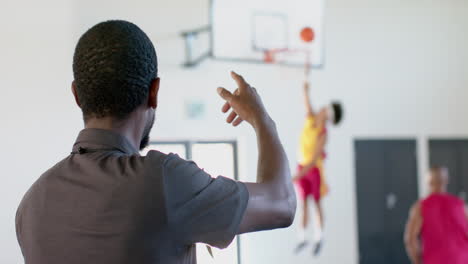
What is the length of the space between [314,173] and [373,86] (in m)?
1.67

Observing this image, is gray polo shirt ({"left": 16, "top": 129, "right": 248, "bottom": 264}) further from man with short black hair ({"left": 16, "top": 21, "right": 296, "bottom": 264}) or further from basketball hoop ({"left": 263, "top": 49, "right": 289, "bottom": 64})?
basketball hoop ({"left": 263, "top": 49, "right": 289, "bottom": 64})

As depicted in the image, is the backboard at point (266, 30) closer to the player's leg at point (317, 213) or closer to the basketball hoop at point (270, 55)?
the basketball hoop at point (270, 55)

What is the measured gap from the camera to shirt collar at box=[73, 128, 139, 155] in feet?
2.63

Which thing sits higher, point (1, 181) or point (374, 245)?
point (1, 181)

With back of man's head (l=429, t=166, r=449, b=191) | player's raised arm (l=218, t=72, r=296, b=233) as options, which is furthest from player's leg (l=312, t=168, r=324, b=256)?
player's raised arm (l=218, t=72, r=296, b=233)

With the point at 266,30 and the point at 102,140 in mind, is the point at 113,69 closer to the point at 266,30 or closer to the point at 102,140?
the point at 102,140

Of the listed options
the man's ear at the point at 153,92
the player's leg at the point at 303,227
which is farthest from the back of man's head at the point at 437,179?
the man's ear at the point at 153,92

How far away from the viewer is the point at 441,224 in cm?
393

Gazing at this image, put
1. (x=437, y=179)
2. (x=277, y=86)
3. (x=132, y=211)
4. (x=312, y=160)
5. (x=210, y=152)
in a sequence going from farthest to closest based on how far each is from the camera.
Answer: (x=277, y=86) < (x=312, y=160) < (x=210, y=152) < (x=437, y=179) < (x=132, y=211)

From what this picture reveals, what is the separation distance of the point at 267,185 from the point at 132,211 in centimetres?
18

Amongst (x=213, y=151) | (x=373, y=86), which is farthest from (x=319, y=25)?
(x=213, y=151)

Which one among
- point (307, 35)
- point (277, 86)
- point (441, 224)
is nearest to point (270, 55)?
point (307, 35)

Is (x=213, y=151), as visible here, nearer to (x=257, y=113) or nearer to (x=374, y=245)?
(x=374, y=245)

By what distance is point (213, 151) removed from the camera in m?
4.43
